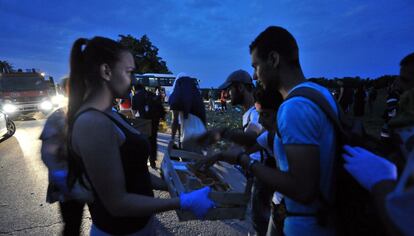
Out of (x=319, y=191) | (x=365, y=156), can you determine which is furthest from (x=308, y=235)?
(x=365, y=156)

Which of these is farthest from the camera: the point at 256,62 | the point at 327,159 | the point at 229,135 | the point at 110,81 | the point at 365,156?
the point at 229,135

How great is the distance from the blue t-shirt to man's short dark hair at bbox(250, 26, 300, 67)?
0.76 ft

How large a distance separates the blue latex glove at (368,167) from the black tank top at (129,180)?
3.33 feet

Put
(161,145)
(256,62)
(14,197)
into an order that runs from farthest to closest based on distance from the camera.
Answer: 1. (161,145)
2. (14,197)
3. (256,62)

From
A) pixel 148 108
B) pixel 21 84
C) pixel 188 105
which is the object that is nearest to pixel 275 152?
pixel 188 105

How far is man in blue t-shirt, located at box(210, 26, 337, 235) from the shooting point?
124 cm

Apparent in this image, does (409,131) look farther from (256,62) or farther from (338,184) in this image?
(256,62)

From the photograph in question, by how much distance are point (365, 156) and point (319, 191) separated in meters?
0.33

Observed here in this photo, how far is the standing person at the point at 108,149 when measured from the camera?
1239 millimetres

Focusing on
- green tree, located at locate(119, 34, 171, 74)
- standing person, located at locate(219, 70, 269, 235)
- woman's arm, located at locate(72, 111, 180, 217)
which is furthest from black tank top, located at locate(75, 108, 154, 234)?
green tree, located at locate(119, 34, 171, 74)

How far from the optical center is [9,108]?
46.4ft

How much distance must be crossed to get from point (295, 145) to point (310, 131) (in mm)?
95

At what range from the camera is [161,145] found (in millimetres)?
8781

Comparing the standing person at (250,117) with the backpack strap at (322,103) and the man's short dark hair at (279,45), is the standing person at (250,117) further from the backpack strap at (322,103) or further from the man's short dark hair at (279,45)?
the backpack strap at (322,103)
